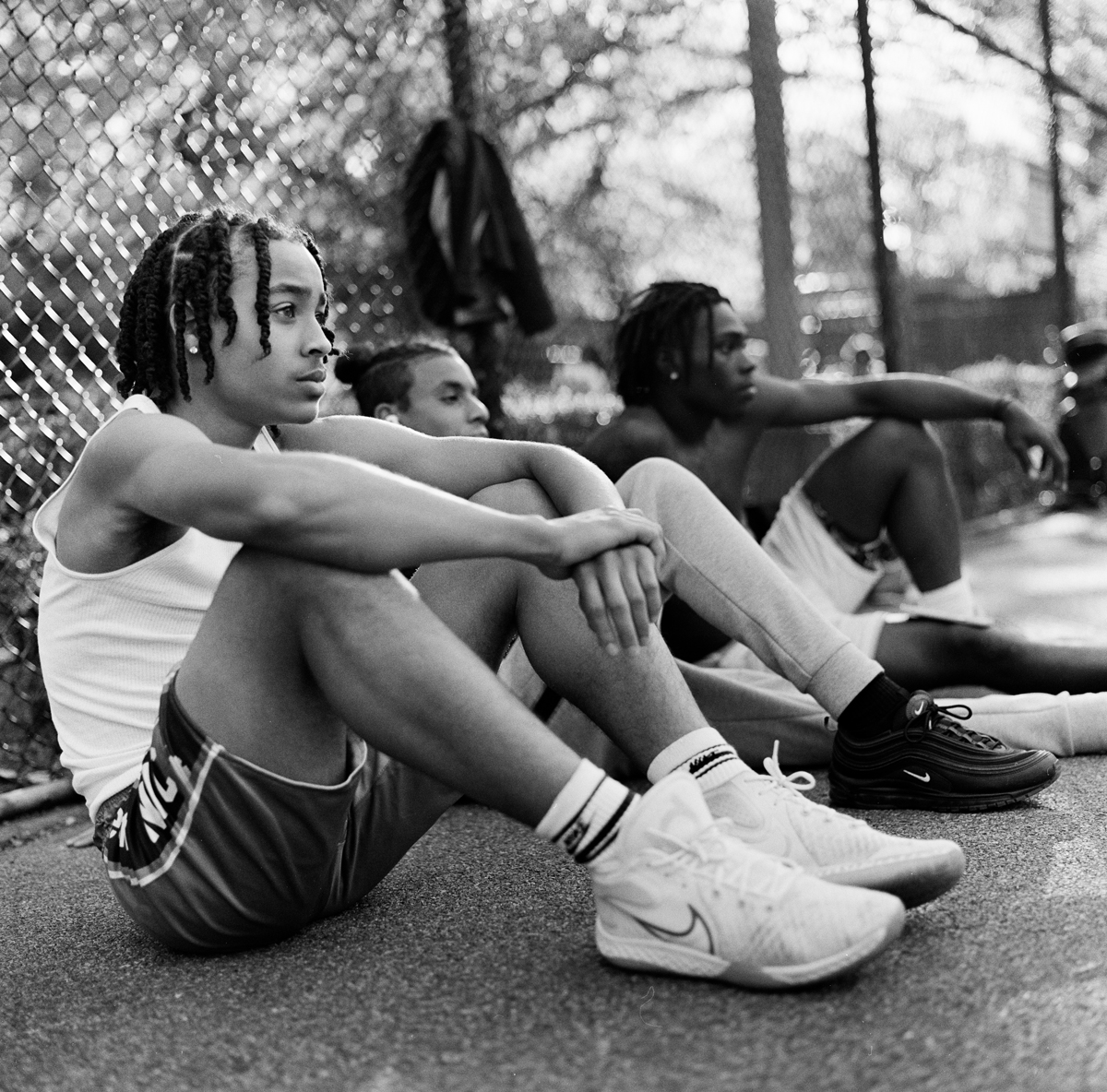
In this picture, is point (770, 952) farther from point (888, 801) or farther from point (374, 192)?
point (374, 192)

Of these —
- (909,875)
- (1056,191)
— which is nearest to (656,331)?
(909,875)

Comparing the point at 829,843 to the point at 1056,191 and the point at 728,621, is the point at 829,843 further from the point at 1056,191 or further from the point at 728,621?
the point at 1056,191

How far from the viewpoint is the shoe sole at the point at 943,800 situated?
2275mm

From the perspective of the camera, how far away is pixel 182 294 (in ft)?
6.50

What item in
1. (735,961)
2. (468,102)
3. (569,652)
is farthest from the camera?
(468,102)

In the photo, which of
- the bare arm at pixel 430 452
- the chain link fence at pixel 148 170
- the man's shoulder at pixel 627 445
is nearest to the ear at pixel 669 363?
the man's shoulder at pixel 627 445

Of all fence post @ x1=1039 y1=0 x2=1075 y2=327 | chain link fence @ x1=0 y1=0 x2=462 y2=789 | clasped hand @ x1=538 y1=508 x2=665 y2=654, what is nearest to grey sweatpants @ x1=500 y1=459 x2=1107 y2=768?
clasped hand @ x1=538 y1=508 x2=665 y2=654

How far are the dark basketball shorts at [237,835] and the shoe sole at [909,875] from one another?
0.55m

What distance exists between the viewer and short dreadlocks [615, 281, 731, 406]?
340 centimetres

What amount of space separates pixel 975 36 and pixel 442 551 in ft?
21.2

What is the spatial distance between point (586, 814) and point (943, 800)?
0.96 meters

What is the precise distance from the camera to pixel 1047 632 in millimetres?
4117

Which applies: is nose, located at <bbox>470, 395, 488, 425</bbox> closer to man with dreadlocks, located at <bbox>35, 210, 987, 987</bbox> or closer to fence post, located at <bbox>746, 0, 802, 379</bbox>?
man with dreadlocks, located at <bbox>35, 210, 987, 987</bbox>

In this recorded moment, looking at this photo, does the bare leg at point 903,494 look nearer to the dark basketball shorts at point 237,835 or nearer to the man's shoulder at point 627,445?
the man's shoulder at point 627,445
